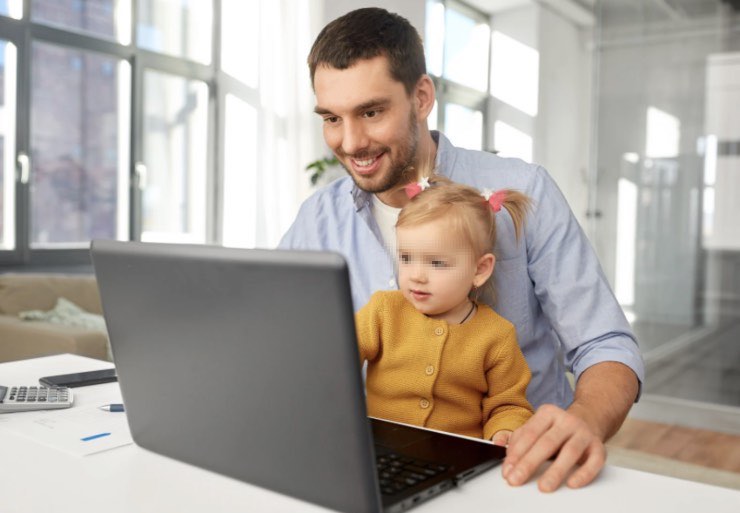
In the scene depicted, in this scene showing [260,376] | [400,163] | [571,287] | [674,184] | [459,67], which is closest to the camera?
[260,376]

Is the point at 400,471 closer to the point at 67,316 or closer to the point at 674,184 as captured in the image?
the point at 67,316

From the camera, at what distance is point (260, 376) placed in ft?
2.35

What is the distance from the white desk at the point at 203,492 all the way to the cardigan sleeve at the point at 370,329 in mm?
416

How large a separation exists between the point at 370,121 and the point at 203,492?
2.84 ft

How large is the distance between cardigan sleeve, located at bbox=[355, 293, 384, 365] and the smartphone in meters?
0.52

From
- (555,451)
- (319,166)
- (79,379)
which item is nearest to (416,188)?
(555,451)

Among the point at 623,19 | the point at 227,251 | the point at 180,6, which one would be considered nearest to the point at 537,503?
the point at 227,251

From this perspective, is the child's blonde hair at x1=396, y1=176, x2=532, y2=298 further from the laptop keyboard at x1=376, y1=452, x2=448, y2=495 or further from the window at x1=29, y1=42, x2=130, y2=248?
the window at x1=29, y1=42, x2=130, y2=248

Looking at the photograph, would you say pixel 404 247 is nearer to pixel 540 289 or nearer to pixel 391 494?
pixel 540 289

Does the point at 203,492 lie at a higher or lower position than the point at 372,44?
lower

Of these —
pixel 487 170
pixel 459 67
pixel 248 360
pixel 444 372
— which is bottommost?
pixel 444 372

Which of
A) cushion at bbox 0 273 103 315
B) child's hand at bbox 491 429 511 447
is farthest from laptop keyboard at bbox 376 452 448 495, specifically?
cushion at bbox 0 273 103 315

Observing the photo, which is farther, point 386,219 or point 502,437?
point 386,219

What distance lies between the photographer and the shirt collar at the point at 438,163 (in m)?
1.56
